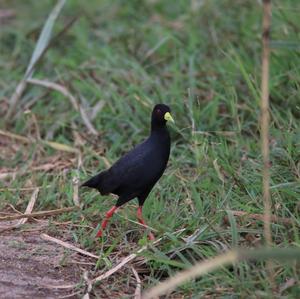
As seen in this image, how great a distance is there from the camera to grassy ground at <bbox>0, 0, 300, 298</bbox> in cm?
456

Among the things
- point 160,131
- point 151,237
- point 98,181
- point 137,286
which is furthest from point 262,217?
point 98,181

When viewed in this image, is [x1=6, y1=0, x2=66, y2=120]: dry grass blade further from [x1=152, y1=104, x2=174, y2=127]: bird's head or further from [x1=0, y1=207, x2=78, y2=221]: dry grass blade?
[x1=152, y1=104, x2=174, y2=127]: bird's head

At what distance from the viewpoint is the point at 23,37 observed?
837 cm

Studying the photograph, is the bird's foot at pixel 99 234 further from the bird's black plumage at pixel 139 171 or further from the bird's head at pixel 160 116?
the bird's head at pixel 160 116

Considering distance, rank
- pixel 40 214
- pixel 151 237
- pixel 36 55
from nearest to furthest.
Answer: pixel 151 237 < pixel 40 214 < pixel 36 55

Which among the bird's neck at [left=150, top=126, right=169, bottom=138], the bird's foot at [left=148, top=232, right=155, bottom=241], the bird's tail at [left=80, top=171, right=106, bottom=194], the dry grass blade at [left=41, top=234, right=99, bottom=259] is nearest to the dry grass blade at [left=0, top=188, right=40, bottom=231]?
the dry grass blade at [left=41, top=234, right=99, bottom=259]

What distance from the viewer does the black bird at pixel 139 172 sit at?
4.98 meters

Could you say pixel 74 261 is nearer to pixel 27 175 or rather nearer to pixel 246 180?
pixel 246 180

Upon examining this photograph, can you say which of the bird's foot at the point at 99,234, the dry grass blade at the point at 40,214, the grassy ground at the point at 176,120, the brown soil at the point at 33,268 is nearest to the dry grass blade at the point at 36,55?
the grassy ground at the point at 176,120

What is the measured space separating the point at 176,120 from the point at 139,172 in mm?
1593

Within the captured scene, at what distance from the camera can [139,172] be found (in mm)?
4980

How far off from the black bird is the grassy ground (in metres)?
0.16

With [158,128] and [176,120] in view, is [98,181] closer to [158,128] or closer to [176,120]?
[158,128]

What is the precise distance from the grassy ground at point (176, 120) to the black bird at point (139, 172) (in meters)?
0.16
